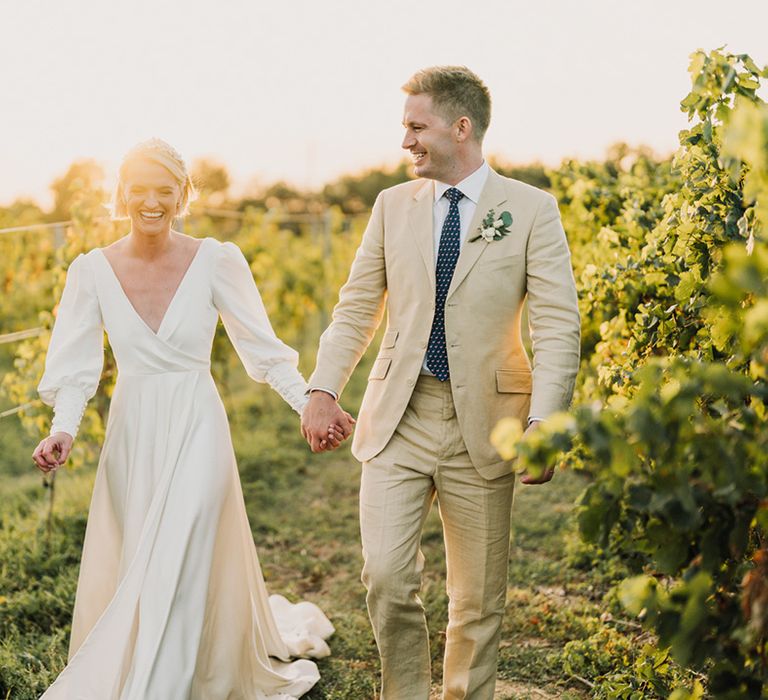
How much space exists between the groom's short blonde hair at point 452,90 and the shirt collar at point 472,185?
0.13 meters

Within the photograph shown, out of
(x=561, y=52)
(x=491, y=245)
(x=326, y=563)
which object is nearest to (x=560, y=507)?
(x=326, y=563)

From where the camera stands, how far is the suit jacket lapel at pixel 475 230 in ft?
11.2

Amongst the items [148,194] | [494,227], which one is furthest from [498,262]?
[148,194]

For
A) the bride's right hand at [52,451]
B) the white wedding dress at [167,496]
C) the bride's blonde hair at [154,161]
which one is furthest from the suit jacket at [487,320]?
the bride's right hand at [52,451]

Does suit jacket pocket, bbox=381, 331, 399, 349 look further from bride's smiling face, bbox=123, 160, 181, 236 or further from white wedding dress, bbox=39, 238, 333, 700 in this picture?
bride's smiling face, bbox=123, 160, 181, 236

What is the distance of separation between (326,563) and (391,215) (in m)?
2.79

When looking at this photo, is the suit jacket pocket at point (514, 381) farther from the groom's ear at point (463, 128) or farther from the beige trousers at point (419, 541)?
the groom's ear at point (463, 128)

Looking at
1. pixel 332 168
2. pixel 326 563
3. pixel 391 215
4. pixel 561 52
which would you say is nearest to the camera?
pixel 391 215

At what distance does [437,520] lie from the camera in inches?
259

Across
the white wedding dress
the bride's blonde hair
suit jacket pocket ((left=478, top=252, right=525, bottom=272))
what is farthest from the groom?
the bride's blonde hair

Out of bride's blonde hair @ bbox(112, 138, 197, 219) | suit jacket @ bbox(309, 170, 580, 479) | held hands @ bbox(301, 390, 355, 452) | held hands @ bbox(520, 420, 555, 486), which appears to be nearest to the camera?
held hands @ bbox(520, 420, 555, 486)

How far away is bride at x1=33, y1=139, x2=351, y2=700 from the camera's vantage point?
3475mm

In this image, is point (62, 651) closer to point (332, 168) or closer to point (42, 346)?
point (42, 346)

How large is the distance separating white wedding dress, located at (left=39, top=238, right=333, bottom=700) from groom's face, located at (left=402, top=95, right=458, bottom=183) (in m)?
0.82
